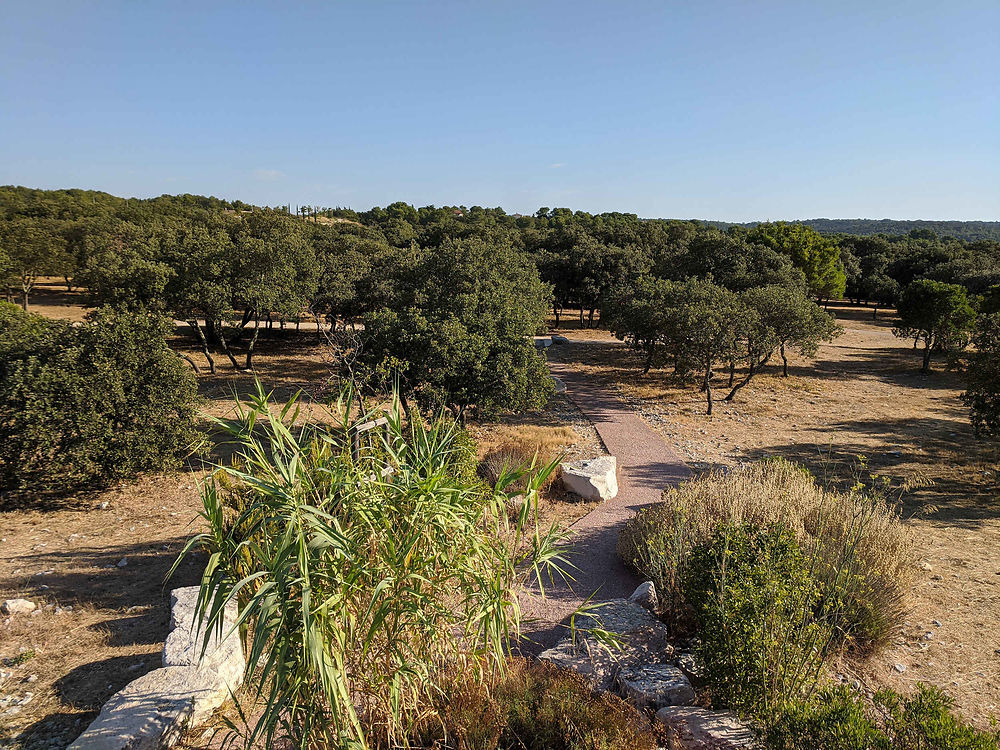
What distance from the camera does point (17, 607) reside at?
767cm

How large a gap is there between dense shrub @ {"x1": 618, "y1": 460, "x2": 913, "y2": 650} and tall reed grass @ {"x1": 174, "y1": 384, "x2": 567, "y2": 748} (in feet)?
10.6

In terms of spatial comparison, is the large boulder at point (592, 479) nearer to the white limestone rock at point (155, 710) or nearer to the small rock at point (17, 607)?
the white limestone rock at point (155, 710)

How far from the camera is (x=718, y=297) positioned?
2002 cm

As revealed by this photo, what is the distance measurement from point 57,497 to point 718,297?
65.1 feet

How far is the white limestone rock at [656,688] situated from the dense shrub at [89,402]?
10323 millimetres

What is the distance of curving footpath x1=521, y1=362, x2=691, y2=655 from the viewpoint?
7625 millimetres

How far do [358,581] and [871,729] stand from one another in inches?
152

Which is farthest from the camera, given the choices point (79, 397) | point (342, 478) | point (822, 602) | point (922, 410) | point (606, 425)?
point (922, 410)

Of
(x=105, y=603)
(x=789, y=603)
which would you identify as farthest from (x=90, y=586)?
(x=789, y=603)

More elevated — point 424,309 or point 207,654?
point 424,309

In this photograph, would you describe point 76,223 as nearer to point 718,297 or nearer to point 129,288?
point 129,288

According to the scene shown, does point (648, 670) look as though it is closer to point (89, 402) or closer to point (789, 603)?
point (789, 603)


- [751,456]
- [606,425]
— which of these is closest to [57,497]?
[606,425]

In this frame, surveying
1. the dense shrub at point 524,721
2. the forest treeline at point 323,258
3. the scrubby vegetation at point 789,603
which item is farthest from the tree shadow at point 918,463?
the forest treeline at point 323,258
